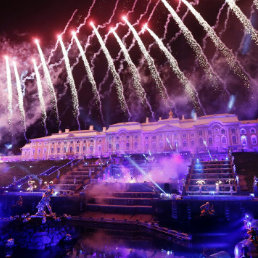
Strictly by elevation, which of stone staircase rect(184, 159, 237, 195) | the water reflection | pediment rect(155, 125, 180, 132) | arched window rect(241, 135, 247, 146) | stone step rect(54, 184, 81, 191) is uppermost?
pediment rect(155, 125, 180, 132)

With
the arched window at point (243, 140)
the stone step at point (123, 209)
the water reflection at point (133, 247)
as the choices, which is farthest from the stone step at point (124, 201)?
the arched window at point (243, 140)

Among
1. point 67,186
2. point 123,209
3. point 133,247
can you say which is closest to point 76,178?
point 67,186

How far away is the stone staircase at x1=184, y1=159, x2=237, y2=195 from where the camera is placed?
21.8 m

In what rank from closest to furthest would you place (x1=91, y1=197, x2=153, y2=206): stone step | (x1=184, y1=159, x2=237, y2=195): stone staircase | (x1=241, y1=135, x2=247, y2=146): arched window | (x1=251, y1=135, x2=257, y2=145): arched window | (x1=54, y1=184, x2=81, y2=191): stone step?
1. (x1=91, y1=197, x2=153, y2=206): stone step
2. (x1=184, y1=159, x2=237, y2=195): stone staircase
3. (x1=54, y1=184, x2=81, y2=191): stone step
4. (x1=251, y1=135, x2=257, y2=145): arched window
5. (x1=241, y1=135, x2=247, y2=146): arched window

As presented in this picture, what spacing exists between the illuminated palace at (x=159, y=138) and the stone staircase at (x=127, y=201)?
22442 mm

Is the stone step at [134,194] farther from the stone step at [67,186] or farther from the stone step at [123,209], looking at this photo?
the stone step at [67,186]

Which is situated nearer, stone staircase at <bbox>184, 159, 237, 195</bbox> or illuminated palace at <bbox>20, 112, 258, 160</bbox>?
stone staircase at <bbox>184, 159, 237, 195</bbox>

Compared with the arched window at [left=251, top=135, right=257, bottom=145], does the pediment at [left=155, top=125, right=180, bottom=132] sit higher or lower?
higher

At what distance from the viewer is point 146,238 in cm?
1522

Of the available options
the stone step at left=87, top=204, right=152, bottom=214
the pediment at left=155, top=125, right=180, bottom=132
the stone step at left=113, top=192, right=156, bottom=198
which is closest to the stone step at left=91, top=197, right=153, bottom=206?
the stone step at left=87, top=204, right=152, bottom=214

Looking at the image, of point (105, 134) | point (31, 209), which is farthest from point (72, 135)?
point (31, 209)

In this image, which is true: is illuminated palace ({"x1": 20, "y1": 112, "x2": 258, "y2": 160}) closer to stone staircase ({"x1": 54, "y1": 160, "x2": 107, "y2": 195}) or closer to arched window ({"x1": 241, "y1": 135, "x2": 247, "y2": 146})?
arched window ({"x1": 241, "y1": 135, "x2": 247, "y2": 146})

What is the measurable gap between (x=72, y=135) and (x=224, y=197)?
53254mm

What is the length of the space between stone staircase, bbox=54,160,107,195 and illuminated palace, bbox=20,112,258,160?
15662 millimetres
